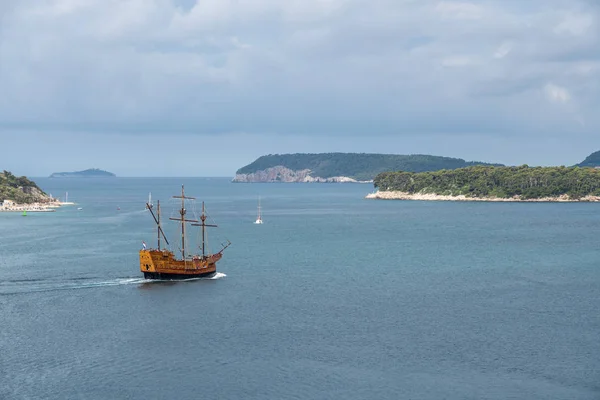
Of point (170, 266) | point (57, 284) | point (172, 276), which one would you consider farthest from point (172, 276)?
point (57, 284)

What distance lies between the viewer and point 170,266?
8031cm

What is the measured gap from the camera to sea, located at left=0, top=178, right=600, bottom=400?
150ft

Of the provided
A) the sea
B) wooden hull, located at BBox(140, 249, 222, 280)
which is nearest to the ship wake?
the sea

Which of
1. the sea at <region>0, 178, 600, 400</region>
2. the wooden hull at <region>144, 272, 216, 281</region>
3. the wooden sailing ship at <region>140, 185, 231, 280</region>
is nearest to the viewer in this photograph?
the sea at <region>0, 178, 600, 400</region>

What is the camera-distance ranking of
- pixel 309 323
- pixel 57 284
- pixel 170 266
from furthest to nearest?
pixel 170 266 < pixel 57 284 < pixel 309 323

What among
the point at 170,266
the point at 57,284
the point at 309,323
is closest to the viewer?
the point at 309,323

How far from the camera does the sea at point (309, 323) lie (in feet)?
150

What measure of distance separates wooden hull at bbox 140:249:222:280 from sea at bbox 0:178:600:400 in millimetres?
1435

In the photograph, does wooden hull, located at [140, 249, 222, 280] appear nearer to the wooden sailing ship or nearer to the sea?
the wooden sailing ship

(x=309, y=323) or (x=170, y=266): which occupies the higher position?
(x=170, y=266)

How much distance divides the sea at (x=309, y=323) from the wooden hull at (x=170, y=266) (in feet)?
4.71

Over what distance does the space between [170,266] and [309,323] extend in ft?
84.1

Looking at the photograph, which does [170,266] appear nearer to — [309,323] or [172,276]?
[172,276]

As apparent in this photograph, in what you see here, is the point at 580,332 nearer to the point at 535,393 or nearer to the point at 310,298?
the point at 535,393
